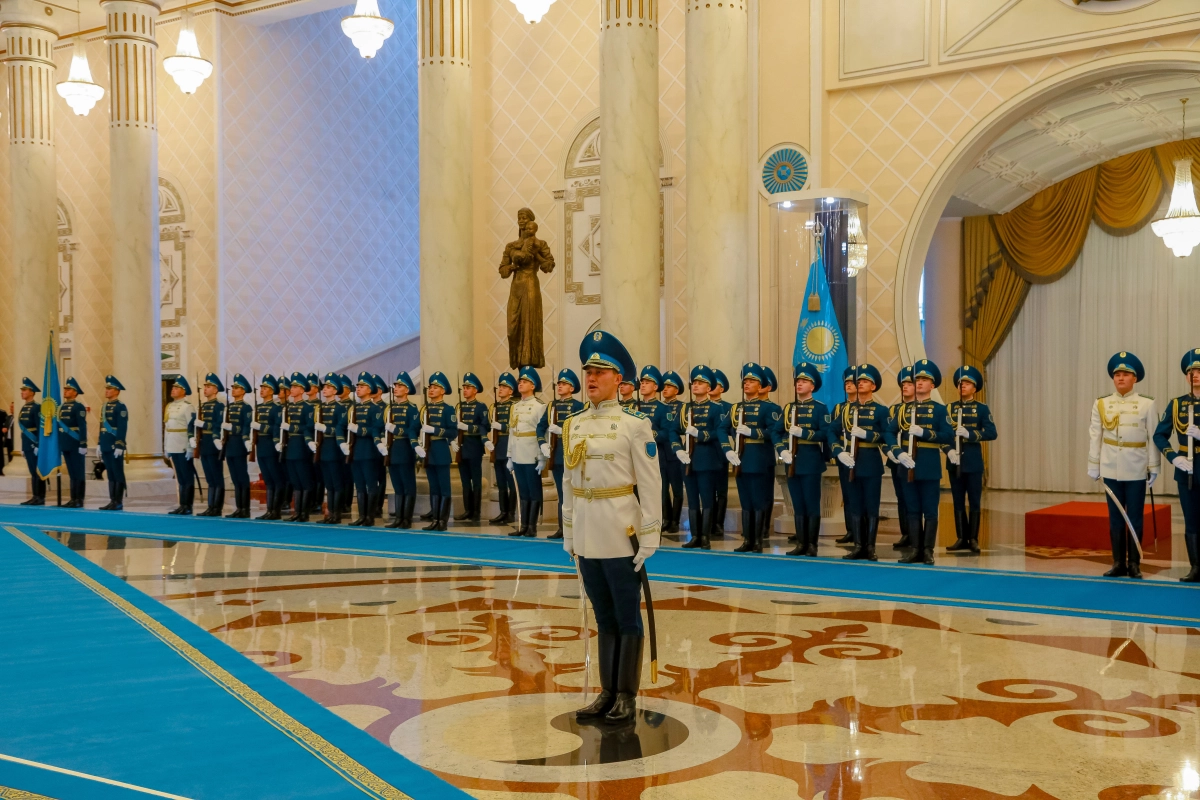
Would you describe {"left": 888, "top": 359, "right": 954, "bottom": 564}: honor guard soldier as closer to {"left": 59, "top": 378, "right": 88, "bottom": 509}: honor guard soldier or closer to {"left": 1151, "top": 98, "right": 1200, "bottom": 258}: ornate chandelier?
{"left": 1151, "top": 98, "right": 1200, "bottom": 258}: ornate chandelier

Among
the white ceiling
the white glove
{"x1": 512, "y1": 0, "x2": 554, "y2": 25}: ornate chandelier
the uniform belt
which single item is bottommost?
the white glove

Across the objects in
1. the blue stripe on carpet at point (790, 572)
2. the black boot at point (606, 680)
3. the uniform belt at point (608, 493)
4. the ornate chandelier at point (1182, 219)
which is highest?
the ornate chandelier at point (1182, 219)

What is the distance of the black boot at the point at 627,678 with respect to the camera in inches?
159

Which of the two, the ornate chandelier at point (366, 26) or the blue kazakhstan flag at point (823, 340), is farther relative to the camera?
the ornate chandelier at point (366, 26)

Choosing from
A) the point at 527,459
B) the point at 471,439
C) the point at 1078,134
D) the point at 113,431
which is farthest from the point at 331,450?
the point at 1078,134

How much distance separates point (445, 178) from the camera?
39.1 ft

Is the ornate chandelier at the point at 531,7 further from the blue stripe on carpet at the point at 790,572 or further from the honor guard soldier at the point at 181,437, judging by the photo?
the honor guard soldier at the point at 181,437

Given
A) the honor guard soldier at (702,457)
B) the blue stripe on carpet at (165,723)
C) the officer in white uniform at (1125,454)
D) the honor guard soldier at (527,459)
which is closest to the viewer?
the blue stripe on carpet at (165,723)

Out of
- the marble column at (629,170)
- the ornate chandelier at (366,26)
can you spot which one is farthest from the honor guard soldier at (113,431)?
the marble column at (629,170)

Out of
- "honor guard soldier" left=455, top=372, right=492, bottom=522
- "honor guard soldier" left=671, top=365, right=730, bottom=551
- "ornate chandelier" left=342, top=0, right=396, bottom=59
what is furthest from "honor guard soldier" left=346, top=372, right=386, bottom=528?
"ornate chandelier" left=342, top=0, right=396, bottom=59

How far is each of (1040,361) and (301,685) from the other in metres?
11.7

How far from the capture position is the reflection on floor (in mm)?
3422

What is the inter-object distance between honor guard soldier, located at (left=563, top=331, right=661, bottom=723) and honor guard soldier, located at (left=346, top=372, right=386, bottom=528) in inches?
251

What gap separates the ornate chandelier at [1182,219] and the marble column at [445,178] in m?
7.11
